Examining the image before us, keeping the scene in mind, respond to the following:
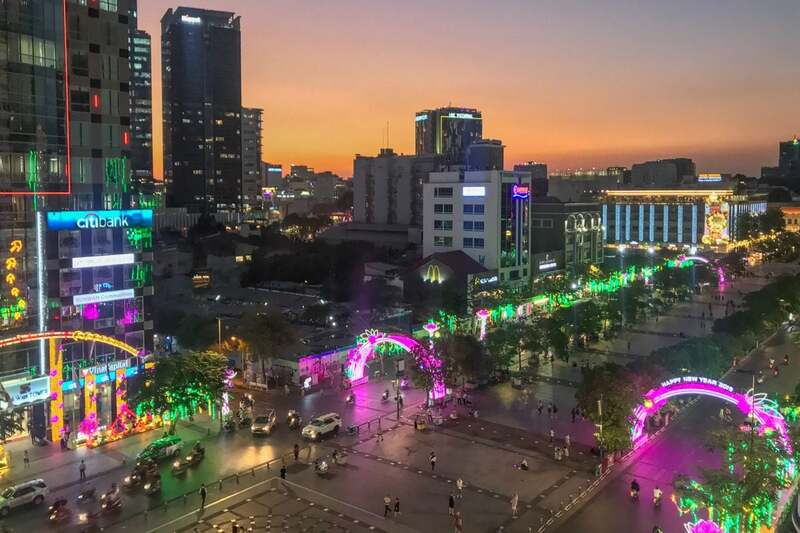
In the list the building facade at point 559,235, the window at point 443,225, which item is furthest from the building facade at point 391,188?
the window at point 443,225

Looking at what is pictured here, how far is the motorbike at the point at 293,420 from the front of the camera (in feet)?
121

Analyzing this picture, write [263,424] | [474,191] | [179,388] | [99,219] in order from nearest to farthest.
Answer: [179,388] < [263,424] < [99,219] < [474,191]

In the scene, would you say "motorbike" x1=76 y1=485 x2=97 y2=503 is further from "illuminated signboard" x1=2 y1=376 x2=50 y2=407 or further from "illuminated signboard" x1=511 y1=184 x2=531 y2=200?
"illuminated signboard" x1=511 y1=184 x2=531 y2=200

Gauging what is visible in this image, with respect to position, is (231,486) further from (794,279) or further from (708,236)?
(708,236)

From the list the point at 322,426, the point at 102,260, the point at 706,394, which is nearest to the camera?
the point at 706,394

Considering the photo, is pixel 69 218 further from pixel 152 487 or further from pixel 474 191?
pixel 474 191

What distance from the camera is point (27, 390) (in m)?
34.3

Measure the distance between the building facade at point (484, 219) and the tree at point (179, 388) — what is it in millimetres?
48000

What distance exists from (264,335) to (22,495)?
18.1m

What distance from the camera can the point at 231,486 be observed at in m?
29.2

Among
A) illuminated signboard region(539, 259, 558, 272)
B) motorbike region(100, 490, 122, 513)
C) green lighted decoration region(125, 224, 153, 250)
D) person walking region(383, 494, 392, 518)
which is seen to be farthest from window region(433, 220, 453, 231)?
motorbike region(100, 490, 122, 513)

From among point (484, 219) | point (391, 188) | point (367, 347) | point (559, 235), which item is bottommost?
point (367, 347)

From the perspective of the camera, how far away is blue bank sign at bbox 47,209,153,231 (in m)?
36.6

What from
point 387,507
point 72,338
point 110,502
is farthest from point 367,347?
point 110,502
